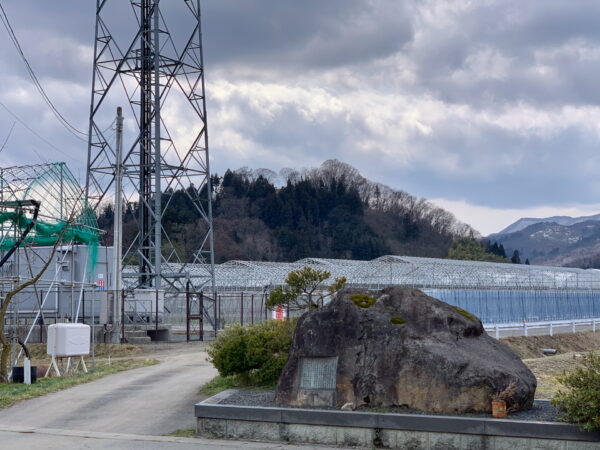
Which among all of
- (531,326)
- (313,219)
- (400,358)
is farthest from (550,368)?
(313,219)

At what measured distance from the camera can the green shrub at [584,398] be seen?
11.4 meters

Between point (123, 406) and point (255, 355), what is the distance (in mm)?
3037

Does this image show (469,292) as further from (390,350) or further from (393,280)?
(390,350)

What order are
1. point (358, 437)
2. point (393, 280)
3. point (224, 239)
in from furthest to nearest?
point (224, 239)
point (393, 280)
point (358, 437)

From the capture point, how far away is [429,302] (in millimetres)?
14555

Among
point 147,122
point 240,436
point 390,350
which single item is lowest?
point 240,436

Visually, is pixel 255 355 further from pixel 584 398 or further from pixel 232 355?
pixel 584 398

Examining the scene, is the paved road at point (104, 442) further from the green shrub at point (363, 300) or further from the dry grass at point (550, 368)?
the dry grass at point (550, 368)

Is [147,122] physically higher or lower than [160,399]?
higher

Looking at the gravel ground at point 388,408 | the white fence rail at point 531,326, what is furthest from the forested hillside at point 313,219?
the gravel ground at point 388,408

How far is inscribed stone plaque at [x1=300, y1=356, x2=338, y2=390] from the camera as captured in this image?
47.0ft

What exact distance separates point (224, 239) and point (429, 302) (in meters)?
86.7

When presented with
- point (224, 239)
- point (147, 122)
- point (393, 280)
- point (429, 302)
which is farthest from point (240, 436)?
point (224, 239)

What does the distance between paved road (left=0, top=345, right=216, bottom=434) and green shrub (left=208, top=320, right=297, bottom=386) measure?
1122 mm
